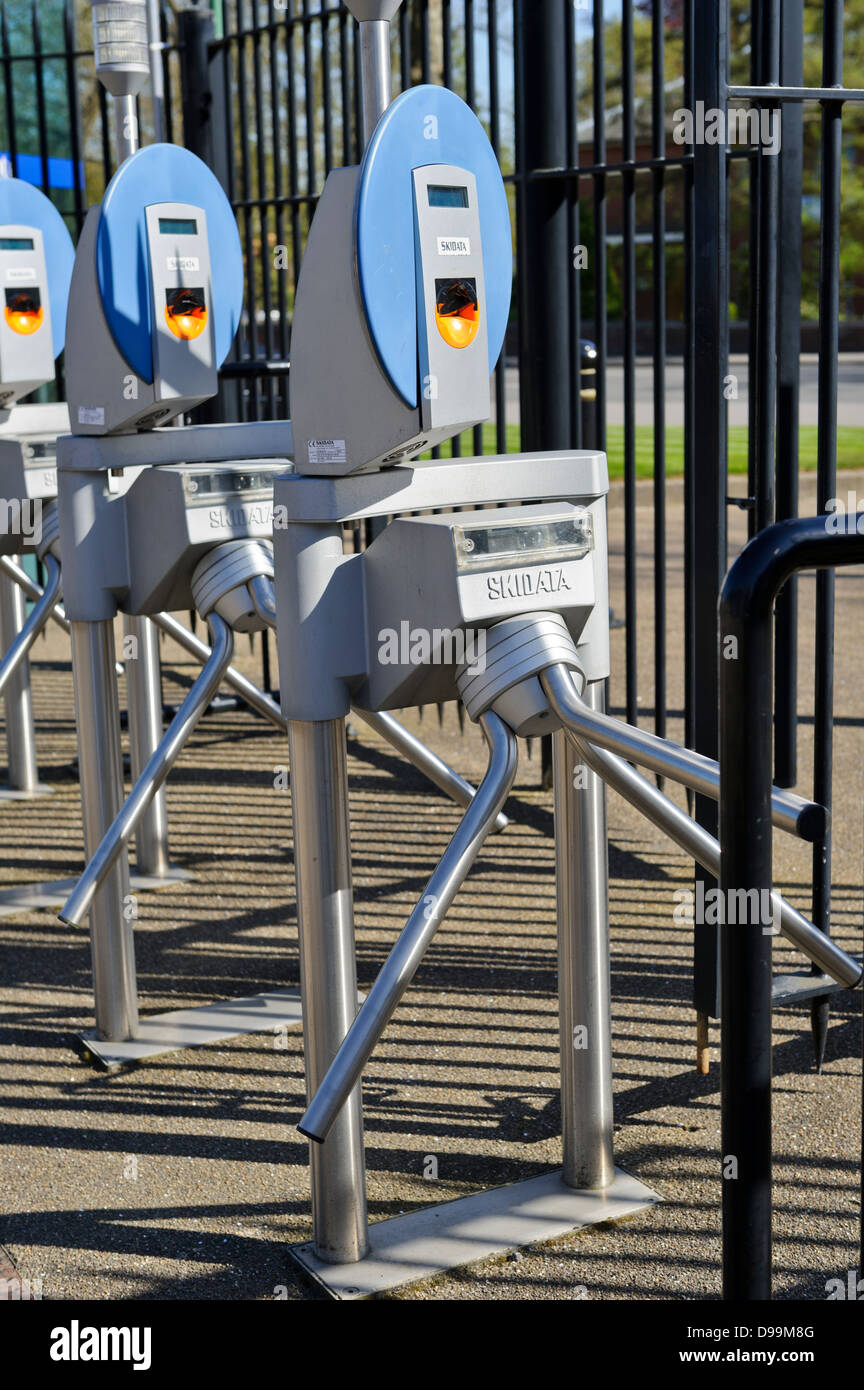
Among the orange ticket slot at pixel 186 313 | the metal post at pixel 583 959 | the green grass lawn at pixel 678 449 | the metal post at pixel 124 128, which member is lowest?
the metal post at pixel 583 959

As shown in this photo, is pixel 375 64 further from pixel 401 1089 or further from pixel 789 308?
pixel 401 1089

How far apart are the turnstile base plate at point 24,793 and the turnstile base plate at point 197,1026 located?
190 centimetres

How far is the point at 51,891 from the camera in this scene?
14.6ft

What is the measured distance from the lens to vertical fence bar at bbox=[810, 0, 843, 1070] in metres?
2.82

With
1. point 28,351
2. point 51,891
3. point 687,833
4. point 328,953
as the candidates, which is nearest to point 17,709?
point 51,891

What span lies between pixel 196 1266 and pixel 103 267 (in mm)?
1861

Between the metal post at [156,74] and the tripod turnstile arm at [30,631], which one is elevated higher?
the metal post at [156,74]

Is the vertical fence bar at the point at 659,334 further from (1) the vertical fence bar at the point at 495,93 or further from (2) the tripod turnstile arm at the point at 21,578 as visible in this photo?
(2) the tripod turnstile arm at the point at 21,578

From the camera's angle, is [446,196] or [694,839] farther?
[446,196]

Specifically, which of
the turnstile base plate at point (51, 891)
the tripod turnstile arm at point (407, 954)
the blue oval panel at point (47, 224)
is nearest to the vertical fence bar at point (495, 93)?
the blue oval panel at point (47, 224)

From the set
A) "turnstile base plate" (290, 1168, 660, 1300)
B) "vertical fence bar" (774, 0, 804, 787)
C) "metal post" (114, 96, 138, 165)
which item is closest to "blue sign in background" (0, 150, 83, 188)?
"metal post" (114, 96, 138, 165)

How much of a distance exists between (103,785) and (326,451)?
122 cm

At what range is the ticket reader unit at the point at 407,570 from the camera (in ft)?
7.41

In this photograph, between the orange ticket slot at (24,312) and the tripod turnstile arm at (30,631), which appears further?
the orange ticket slot at (24,312)
